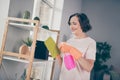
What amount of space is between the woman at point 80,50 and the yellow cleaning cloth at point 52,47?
44 mm

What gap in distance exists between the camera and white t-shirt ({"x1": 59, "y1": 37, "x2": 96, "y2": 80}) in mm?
1575

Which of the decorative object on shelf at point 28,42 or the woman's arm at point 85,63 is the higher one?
the decorative object on shelf at point 28,42

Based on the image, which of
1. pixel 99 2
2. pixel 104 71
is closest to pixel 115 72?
pixel 104 71

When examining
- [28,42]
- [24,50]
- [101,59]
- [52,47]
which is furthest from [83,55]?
[101,59]

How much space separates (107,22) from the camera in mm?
5098

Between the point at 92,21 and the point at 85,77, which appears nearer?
the point at 85,77

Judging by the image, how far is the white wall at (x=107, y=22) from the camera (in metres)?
4.98

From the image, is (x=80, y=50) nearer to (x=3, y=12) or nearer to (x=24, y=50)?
(x=24, y=50)

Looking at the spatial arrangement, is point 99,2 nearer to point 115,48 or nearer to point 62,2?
point 115,48

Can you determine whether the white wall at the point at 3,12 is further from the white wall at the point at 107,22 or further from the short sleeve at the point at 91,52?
the white wall at the point at 107,22

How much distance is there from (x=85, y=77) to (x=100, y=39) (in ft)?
11.7

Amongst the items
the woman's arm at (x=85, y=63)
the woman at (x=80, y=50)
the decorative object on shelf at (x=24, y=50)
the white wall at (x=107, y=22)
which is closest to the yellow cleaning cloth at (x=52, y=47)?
the woman at (x=80, y=50)

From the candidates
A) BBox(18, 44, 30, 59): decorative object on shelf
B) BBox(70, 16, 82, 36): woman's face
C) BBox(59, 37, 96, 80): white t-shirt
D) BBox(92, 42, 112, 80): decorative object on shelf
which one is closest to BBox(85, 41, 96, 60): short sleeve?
BBox(59, 37, 96, 80): white t-shirt

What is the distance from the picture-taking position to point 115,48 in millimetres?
4965
